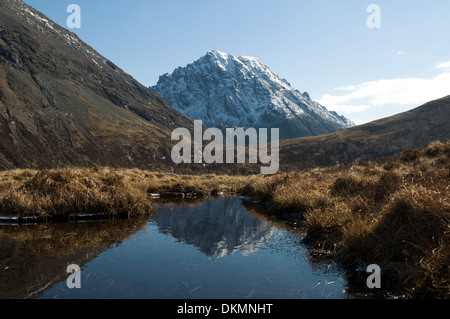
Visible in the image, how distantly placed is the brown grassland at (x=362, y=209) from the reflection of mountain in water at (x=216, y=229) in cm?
204

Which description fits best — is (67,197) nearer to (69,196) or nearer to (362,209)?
(69,196)

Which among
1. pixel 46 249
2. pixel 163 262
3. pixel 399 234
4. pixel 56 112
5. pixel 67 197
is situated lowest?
pixel 163 262

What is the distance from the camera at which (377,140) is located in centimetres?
12325

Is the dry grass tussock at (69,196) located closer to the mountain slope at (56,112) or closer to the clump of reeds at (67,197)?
the clump of reeds at (67,197)

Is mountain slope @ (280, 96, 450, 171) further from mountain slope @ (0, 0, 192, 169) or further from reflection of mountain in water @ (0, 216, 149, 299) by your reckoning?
reflection of mountain in water @ (0, 216, 149, 299)

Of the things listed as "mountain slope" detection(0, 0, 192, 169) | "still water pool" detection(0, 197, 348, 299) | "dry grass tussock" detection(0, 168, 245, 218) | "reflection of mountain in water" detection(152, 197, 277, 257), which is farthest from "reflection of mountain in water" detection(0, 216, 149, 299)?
"mountain slope" detection(0, 0, 192, 169)

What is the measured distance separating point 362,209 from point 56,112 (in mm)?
121640

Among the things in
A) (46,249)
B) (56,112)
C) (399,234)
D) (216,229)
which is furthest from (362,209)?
(56,112)

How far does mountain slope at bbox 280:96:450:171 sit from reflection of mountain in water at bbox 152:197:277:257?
9733 centimetres

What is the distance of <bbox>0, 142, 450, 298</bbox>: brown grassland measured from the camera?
7297mm

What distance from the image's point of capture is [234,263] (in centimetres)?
991

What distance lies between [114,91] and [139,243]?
18595 centimetres

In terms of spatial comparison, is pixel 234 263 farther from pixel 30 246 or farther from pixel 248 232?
pixel 30 246
